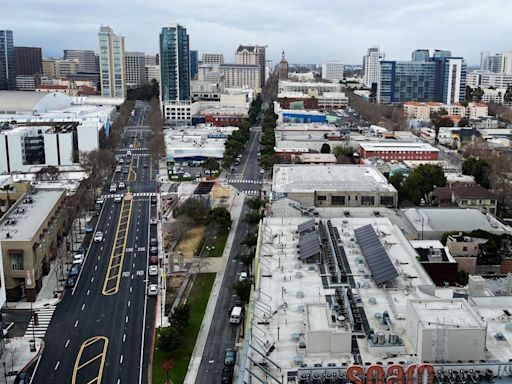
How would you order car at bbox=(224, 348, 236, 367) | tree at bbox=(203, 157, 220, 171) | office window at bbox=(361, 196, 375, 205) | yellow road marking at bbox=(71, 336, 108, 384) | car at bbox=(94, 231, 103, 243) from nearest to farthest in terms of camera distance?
yellow road marking at bbox=(71, 336, 108, 384)
car at bbox=(224, 348, 236, 367)
car at bbox=(94, 231, 103, 243)
office window at bbox=(361, 196, 375, 205)
tree at bbox=(203, 157, 220, 171)

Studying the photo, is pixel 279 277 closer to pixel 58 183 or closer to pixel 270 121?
pixel 58 183

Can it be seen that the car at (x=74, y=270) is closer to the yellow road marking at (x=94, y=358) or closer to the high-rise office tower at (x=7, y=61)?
the yellow road marking at (x=94, y=358)

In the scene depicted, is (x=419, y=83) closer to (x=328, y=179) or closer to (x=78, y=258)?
(x=328, y=179)

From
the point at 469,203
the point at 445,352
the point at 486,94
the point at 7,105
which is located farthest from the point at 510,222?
the point at 486,94

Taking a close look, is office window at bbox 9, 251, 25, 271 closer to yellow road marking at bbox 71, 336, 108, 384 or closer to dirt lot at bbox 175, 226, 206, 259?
yellow road marking at bbox 71, 336, 108, 384

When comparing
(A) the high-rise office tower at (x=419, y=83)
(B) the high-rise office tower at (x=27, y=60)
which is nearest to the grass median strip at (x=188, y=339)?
(A) the high-rise office tower at (x=419, y=83)

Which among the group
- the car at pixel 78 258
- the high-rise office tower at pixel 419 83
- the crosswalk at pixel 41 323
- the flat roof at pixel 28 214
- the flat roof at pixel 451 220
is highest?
A: the high-rise office tower at pixel 419 83

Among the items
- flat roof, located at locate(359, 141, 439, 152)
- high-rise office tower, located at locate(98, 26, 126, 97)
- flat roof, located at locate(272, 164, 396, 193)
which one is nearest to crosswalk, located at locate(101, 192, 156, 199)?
flat roof, located at locate(272, 164, 396, 193)
